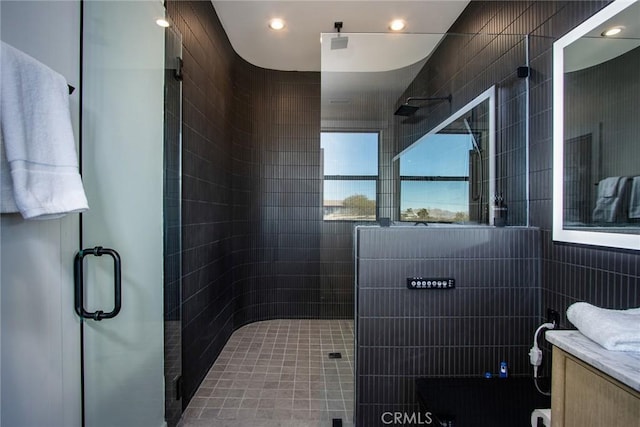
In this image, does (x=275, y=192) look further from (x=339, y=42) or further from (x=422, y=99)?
(x=422, y=99)

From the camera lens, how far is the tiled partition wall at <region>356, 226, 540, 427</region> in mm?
1683

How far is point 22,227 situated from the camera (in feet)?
3.18

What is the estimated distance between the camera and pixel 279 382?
2238 millimetres

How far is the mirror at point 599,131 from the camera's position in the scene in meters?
1.21

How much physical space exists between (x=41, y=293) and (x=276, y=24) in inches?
105

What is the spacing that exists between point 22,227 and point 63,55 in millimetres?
654

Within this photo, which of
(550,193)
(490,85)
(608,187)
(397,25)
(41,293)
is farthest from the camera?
(397,25)

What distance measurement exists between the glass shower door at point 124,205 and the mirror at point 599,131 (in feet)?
6.80

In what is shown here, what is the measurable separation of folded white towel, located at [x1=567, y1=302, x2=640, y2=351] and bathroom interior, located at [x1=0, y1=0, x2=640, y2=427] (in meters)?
0.01

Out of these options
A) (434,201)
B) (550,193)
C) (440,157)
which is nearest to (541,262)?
(550,193)

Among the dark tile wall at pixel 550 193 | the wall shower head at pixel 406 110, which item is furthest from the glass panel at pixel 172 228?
the dark tile wall at pixel 550 193

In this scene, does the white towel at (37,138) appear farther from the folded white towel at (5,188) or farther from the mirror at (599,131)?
the mirror at (599,131)

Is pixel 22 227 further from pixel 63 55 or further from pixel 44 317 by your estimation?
pixel 63 55

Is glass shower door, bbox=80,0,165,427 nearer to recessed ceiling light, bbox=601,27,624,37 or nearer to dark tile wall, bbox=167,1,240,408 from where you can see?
dark tile wall, bbox=167,1,240,408
